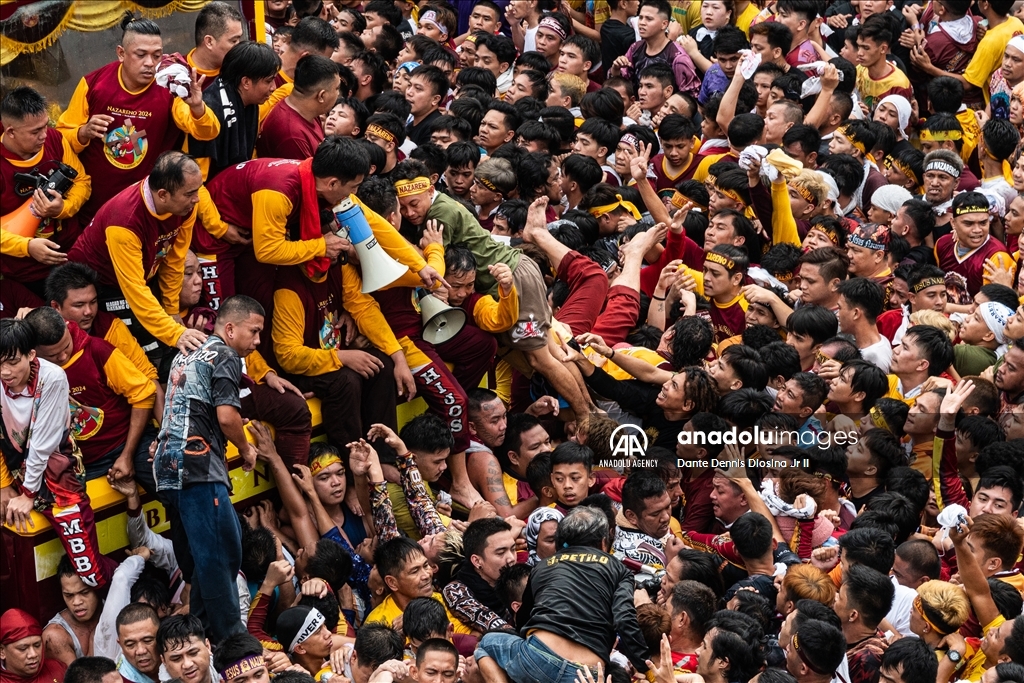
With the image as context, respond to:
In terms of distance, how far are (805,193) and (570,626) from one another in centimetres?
457

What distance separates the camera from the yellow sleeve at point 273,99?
320 inches

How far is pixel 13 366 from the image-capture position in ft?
21.5

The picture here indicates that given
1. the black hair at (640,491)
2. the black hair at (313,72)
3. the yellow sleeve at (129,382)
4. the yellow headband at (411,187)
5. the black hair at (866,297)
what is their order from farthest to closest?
1. the black hair at (866,297)
2. the yellow headband at (411,187)
3. the black hair at (313,72)
4. the black hair at (640,491)
5. the yellow sleeve at (129,382)

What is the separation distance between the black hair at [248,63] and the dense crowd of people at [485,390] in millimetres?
26

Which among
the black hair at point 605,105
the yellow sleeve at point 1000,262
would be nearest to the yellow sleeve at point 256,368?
the black hair at point 605,105

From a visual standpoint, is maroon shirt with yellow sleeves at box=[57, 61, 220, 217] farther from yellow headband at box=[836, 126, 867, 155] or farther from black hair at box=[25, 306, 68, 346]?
yellow headband at box=[836, 126, 867, 155]

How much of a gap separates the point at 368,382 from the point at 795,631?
112 inches

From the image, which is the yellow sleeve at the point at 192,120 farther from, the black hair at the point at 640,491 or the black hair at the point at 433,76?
→ the black hair at the point at 433,76

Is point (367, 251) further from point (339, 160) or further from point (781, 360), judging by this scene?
point (781, 360)

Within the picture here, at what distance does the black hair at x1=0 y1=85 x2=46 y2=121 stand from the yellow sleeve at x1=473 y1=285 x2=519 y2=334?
2.67 metres

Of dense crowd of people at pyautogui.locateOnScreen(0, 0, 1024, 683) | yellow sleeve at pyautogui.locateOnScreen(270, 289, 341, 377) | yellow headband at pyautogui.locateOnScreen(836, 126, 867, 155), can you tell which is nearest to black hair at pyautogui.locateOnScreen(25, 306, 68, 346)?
Answer: dense crowd of people at pyautogui.locateOnScreen(0, 0, 1024, 683)

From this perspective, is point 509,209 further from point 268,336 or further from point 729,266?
point 268,336

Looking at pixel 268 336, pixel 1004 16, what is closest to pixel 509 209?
pixel 268 336

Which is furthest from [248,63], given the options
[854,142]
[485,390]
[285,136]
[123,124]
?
[854,142]
